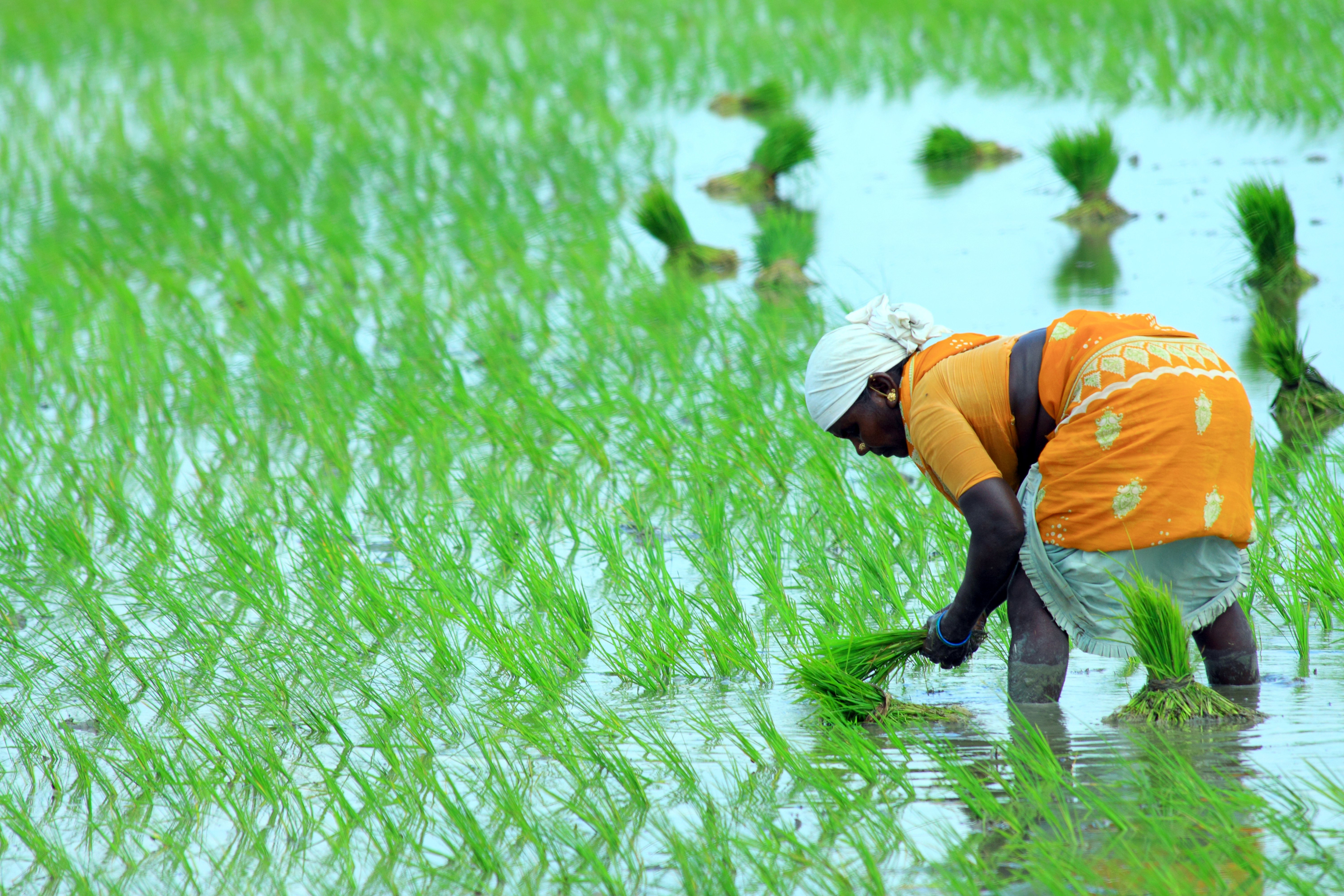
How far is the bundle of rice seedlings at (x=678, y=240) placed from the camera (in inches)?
239

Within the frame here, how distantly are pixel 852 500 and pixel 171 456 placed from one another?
227 centimetres

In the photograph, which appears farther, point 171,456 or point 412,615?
point 171,456

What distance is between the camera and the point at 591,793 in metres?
2.32

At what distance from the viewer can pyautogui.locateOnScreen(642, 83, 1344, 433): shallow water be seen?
5.24 metres

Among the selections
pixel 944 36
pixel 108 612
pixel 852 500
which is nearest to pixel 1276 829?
pixel 852 500

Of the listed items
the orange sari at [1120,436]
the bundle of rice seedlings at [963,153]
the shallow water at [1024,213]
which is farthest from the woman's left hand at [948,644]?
the bundle of rice seedlings at [963,153]

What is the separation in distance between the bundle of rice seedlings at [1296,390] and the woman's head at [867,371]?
1.84 metres

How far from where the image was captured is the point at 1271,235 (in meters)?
5.16

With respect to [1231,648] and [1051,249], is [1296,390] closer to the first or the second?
[1231,648]

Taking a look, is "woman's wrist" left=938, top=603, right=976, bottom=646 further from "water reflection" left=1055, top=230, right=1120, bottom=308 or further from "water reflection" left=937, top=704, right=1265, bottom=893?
"water reflection" left=1055, top=230, right=1120, bottom=308

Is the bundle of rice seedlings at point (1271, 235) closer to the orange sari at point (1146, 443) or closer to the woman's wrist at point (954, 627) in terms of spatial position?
the orange sari at point (1146, 443)

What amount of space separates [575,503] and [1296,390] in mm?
2191

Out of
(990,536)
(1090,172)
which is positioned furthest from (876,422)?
(1090,172)

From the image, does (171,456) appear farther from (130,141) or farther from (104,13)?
(104,13)
